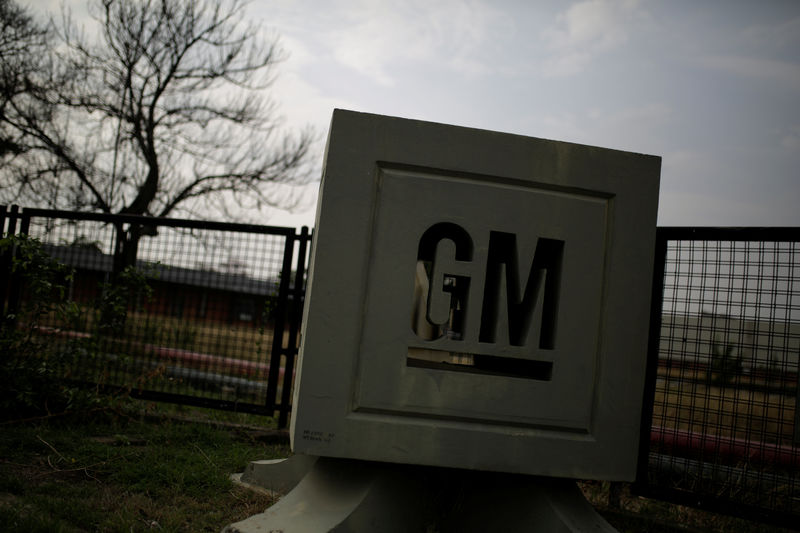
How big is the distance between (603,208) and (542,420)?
102 centimetres

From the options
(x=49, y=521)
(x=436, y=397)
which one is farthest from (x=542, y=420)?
(x=49, y=521)

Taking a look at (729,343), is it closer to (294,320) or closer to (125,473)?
(294,320)

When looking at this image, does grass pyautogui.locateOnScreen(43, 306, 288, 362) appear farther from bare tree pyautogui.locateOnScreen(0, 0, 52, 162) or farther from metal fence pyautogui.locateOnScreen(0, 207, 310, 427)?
bare tree pyautogui.locateOnScreen(0, 0, 52, 162)

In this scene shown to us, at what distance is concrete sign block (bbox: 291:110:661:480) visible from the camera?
7.93ft

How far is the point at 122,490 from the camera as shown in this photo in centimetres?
292

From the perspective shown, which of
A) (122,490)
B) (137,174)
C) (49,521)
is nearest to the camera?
(49,521)

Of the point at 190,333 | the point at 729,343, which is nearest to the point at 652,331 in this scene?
the point at 729,343

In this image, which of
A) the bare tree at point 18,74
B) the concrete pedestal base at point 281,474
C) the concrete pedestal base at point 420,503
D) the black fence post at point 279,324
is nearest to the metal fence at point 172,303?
the black fence post at point 279,324

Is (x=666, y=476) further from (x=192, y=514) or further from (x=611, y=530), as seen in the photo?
(x=192, y=514)

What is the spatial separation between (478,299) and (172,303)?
3613 millimetres

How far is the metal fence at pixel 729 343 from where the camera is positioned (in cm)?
298

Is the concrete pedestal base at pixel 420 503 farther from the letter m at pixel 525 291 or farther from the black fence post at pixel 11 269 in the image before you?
the black fence post at pixel 11 269

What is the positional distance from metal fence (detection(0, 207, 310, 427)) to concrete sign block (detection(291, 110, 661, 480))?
6.41ft

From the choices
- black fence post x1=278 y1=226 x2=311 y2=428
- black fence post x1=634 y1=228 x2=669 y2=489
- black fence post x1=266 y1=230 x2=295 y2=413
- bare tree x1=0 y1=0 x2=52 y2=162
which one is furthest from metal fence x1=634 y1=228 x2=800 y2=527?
bare tree x1=0 y1=0 x2=52 y2=162
